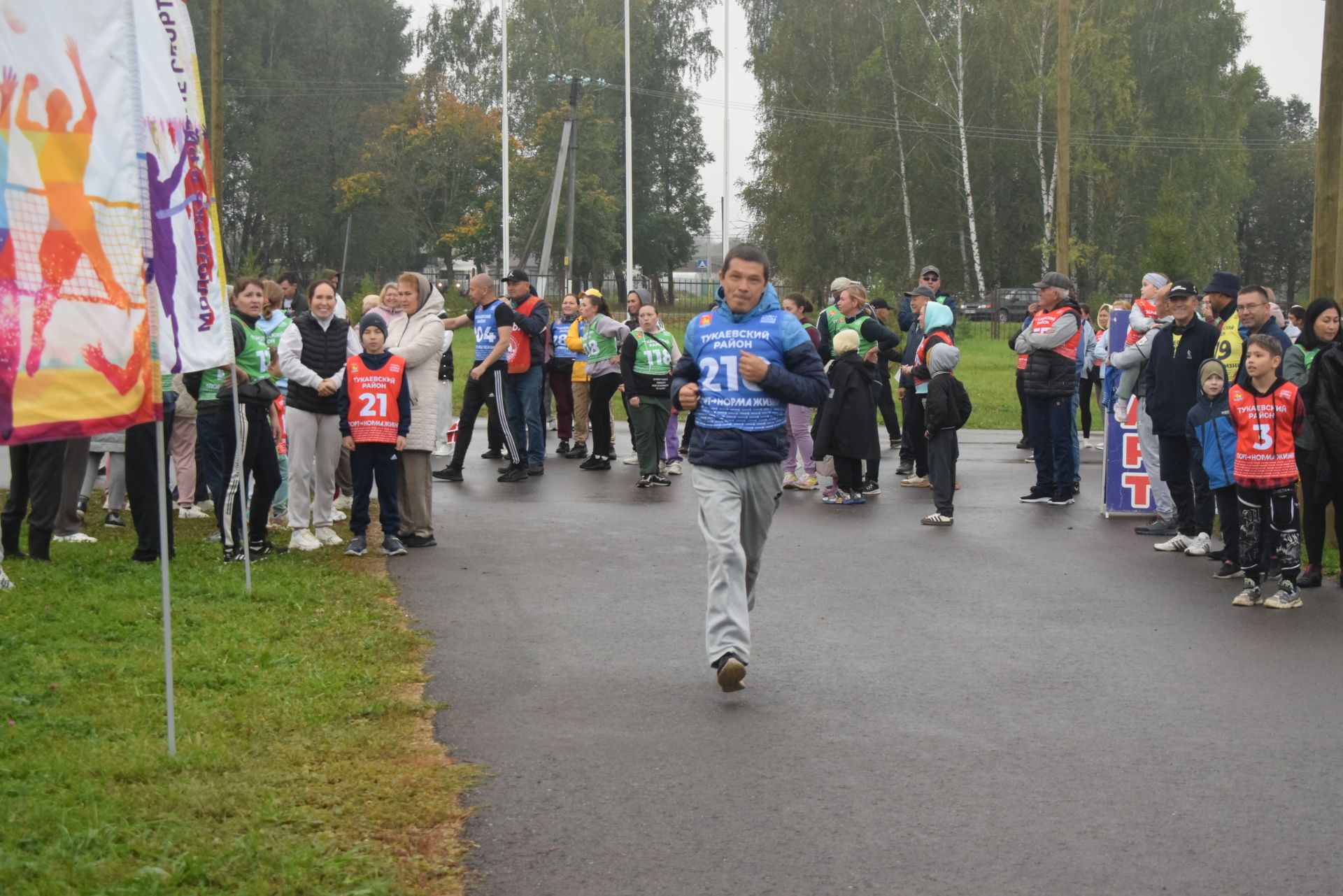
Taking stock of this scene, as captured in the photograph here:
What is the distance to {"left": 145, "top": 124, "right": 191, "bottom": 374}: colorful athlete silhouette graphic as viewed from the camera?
26.4ft

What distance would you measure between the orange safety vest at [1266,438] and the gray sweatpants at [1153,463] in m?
2.84

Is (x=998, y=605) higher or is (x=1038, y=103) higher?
(x=1038, y=103)

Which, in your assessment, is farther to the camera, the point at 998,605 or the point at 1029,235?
the point at 1029,235

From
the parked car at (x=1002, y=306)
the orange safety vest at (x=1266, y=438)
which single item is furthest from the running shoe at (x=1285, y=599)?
the parked car at (x=1002, y=306)

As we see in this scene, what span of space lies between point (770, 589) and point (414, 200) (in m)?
59.4

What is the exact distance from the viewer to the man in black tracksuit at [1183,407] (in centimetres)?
1133

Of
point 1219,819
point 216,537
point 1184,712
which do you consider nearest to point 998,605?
point 1184,712

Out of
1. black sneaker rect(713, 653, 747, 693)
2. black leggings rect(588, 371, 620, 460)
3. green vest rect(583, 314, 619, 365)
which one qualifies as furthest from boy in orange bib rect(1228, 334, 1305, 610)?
green vest rect(583, 314, 619, 365)

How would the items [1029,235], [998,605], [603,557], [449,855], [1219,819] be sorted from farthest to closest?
[1029,235] → [603,557] → [998,605] → [1219,819] → [449,855]

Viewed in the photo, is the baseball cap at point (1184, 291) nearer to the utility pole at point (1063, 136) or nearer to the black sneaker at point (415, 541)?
the black sneaker at point (415, 541)

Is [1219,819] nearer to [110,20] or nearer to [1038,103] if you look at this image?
[110,20]

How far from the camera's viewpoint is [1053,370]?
45.0 ft

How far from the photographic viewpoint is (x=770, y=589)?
32.2ft

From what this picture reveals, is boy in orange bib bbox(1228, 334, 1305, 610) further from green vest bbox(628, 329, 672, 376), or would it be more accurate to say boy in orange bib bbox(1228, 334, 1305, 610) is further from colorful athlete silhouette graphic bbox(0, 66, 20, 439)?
colorful athlete silhouette graphic bbox(0, 66, 20, 439)
